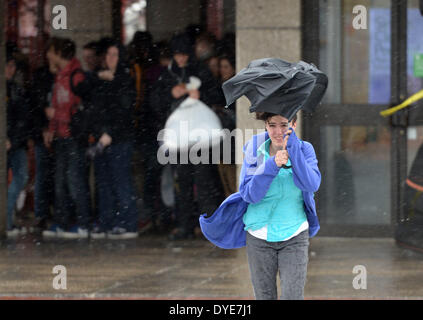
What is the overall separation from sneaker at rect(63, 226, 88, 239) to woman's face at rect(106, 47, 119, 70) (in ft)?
6.48

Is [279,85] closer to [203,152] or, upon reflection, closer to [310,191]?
[310,191]

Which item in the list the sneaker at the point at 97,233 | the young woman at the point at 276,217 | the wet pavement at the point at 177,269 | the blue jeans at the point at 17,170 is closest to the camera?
the young woman at the point at 276,217

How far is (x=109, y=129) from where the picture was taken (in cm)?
1018

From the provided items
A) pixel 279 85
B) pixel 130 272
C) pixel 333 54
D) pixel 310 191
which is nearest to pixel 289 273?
pixel 310 191

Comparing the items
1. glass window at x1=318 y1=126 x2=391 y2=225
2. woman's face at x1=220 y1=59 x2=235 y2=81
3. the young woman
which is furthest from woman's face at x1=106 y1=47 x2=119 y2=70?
the young woman

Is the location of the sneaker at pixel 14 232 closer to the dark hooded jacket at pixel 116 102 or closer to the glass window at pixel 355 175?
the dark hooded jacket at pixel 116 102

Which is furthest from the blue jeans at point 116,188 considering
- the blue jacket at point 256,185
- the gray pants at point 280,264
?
the gray pants at point 280,264

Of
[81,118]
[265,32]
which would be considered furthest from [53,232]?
[265,32]

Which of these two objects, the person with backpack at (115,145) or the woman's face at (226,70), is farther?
the woman's face at (226,70)

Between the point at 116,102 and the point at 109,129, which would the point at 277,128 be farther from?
the point at 109,129

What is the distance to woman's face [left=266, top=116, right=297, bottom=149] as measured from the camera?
4.57 metres

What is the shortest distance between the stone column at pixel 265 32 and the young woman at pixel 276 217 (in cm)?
485

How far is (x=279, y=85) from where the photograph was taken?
4.52 m

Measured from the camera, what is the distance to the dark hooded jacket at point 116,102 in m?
10.0
